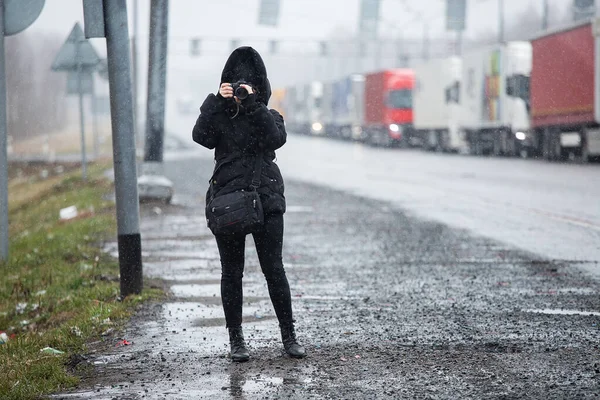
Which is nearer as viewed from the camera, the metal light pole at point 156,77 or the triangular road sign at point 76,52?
the metal light pole at point 156,77

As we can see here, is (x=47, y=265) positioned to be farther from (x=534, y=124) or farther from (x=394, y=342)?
(x=534, y=124)

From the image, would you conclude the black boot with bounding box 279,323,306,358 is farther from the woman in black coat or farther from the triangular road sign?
the triangular road sign

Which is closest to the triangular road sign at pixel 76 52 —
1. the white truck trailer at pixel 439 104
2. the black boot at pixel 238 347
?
the black boot at pixel 238 347

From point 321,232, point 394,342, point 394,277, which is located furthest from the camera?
point 321,232

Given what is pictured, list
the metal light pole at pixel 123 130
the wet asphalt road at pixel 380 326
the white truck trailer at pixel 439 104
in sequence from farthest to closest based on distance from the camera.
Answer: the white truck trailer at pixel 439 104 < the metal light pole at pixel 123 130 < the wet asphalt road at pixel 380 326

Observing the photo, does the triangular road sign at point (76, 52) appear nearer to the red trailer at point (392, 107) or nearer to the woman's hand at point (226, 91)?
the woman's hand at point (226, 91)

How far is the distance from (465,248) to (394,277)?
2219 millimetres

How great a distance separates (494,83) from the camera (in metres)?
37.3

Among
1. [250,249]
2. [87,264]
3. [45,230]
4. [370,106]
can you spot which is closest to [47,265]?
[87,264]

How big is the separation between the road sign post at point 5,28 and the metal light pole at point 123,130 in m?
2.46

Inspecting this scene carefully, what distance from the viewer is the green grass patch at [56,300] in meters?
5.92

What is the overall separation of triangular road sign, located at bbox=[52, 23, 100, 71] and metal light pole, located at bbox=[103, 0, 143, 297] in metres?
12.0

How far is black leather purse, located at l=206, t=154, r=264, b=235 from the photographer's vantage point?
5.93m

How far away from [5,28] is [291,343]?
6.11 meters
